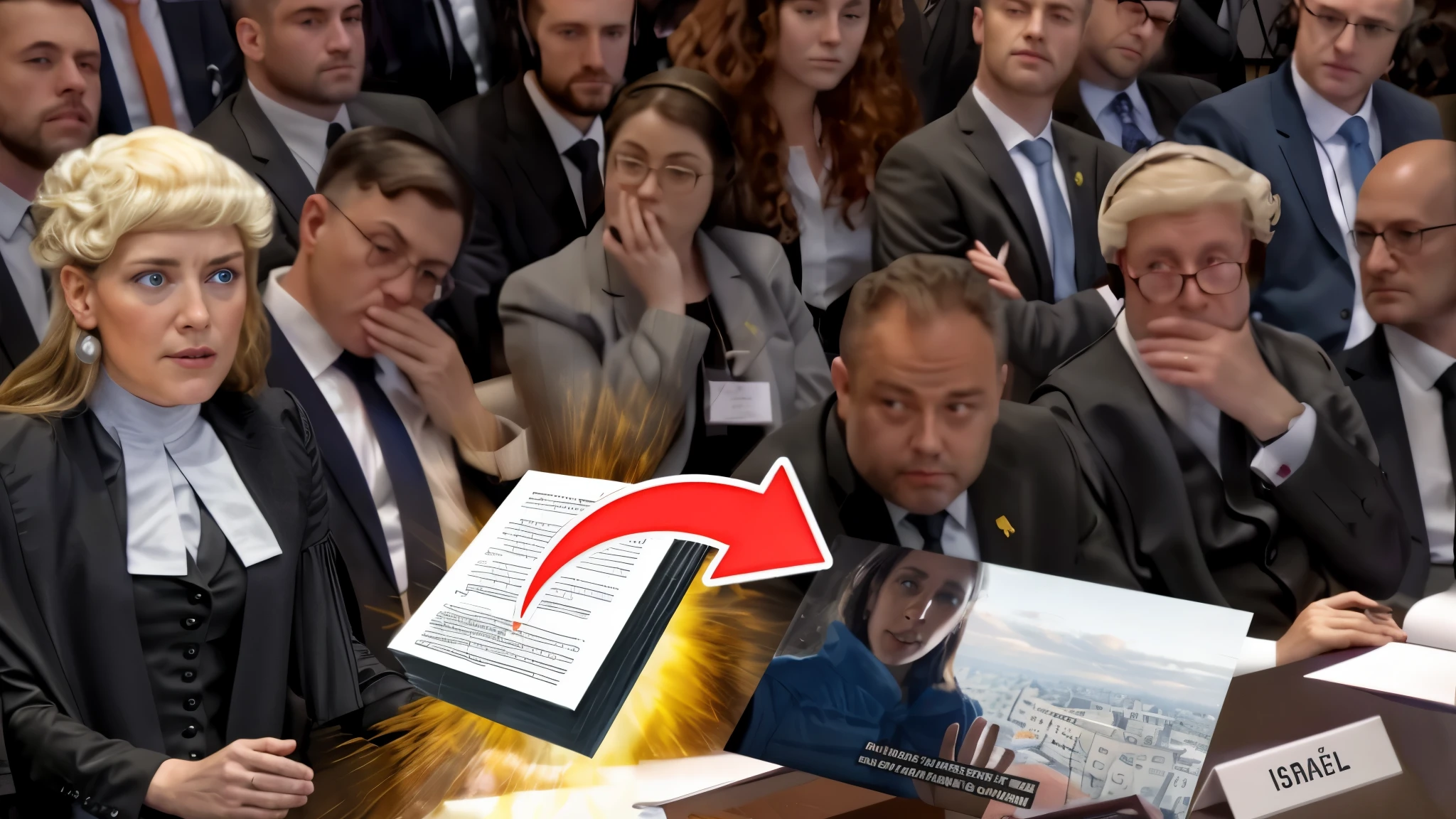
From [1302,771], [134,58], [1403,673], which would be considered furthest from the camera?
[134,58]

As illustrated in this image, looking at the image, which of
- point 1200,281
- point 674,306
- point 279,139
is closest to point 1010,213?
point 1200,281

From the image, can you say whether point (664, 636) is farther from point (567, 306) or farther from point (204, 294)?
point (204, 294)

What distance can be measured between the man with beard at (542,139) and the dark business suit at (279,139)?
0.22ft

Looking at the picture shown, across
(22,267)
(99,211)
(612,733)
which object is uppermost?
(99,211)

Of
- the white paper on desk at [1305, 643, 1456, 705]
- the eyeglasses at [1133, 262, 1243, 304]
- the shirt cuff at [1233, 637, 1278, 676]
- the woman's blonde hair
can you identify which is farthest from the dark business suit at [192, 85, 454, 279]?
the white paper on desk at [1305, 643, 1456, 705]

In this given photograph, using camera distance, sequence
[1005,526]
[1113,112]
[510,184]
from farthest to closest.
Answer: [510,184] → [1005,526] → [1113,112]

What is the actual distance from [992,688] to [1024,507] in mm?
341

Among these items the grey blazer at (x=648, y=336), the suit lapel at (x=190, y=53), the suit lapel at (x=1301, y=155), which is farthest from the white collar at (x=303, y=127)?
the suit lapel at (x=1301, y=155)

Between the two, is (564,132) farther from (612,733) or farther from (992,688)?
(992,688)

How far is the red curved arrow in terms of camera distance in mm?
2252

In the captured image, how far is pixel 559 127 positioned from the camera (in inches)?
92.3

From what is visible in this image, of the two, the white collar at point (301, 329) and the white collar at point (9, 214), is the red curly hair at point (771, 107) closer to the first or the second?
the white collar at point (301, 329)

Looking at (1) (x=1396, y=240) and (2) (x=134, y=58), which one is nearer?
(1) (x=1396, y=240)

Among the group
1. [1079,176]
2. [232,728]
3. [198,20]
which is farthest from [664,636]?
[198,20]
